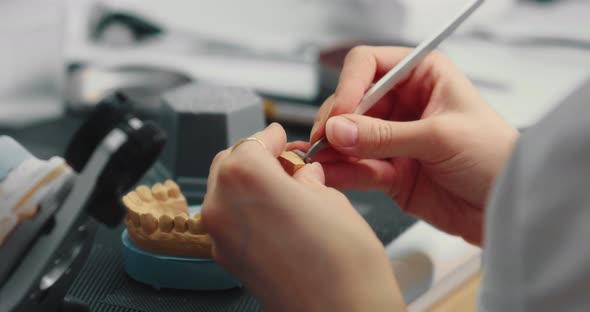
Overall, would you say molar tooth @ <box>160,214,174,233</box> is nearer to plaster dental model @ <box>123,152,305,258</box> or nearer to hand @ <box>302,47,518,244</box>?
plaster dental model @ <box>123,152,305,258</box>

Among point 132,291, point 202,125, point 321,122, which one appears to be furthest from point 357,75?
point 132,291

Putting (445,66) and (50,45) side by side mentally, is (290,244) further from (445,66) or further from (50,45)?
(50,45)

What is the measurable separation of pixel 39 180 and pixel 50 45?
2.21 ft

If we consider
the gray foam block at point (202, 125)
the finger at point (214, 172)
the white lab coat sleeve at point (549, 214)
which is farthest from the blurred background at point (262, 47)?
the white lab coat sleeve at point (549, 214)

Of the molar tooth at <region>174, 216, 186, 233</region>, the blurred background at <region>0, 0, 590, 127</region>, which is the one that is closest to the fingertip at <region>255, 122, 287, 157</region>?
the molar tooth at <region>174, 216, 186, 233</region>

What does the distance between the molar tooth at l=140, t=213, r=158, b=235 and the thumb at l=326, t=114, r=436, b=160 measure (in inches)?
6.6

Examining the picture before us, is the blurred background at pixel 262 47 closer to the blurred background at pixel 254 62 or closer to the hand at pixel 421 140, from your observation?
the blurred background at pixel 254 62

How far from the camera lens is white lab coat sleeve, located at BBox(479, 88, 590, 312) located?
36 centimetres

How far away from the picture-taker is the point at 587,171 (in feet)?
1.19

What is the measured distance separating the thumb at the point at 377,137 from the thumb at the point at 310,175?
0.05m

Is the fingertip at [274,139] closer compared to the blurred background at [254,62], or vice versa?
the fingertip at [274,139]

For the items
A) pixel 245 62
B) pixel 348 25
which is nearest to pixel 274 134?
pixel 245 62

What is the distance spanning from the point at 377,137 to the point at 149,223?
22cm

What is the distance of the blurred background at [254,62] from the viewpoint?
73cm
